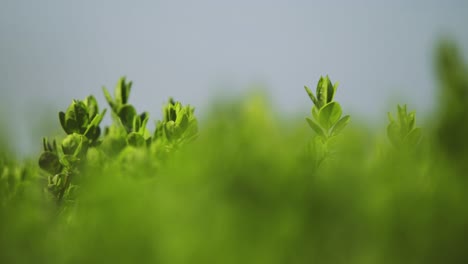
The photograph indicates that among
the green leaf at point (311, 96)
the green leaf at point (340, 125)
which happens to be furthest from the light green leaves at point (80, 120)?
the green leaf at point (340, 125)

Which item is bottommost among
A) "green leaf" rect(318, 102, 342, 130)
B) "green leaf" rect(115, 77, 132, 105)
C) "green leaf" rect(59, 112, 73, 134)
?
"green leaf" rect(318, 102, 342, 130)

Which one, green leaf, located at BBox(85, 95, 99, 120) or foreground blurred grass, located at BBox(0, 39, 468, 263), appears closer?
foreground blurred grass, located at BBox(0, 39, 468, 263)

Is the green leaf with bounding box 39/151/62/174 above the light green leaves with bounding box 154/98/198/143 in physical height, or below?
below

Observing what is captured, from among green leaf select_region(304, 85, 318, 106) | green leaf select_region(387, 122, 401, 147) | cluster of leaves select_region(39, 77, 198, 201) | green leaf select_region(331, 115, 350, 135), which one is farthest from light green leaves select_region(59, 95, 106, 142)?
green leaf select_region(387, 122, 401, 147)

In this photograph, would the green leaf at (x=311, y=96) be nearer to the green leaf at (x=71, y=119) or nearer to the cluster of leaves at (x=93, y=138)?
the cluster of leaves at (x=93, y=138)

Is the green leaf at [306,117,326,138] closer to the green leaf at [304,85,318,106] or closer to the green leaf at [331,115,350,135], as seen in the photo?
the green leaf at [331,115,350,135]

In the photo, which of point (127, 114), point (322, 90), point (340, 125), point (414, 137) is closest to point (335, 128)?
point (340, 125)
